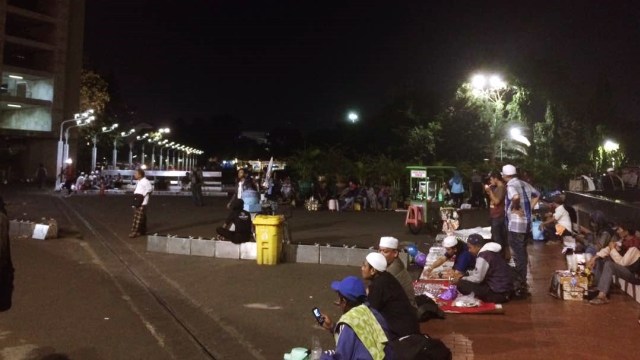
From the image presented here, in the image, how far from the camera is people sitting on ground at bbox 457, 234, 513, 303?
8164 millimetres

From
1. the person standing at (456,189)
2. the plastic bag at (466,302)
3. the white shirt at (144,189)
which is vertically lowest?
the plastic bag at (466,302)

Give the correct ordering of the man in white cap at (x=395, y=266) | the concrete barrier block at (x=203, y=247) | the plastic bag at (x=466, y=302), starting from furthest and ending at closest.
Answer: the concrete barrier block at (x=203, y=247), the plastic bag at (x=466, y=302), the man in white cap at (x=395, y=266)

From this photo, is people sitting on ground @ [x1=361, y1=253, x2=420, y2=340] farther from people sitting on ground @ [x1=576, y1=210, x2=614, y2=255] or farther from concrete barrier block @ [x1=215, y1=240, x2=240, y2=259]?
concrete barrier block @ [x1=215, y1=240, x2=240, y2=259]

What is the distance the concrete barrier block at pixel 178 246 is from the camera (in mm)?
12670

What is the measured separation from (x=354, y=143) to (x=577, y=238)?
115 ft

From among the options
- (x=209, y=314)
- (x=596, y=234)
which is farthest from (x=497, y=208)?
(x=209, y=314)

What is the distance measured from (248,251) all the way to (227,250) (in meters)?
0.47

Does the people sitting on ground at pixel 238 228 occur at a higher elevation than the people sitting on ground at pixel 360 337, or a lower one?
higher

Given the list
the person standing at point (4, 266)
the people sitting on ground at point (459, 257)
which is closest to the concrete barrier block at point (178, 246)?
the people sitting on ground at point (459, 257)

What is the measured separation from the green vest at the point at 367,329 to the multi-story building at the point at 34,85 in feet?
189

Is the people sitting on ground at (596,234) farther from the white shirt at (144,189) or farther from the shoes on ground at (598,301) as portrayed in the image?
the white shirt at (144,189)

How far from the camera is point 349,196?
2555cm

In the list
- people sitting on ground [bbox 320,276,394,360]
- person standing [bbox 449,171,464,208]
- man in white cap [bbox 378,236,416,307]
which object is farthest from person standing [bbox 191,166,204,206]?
people sitting on ground [bbox 320,276,394,360]

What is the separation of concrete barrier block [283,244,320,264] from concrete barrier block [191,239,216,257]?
1.62 meters
